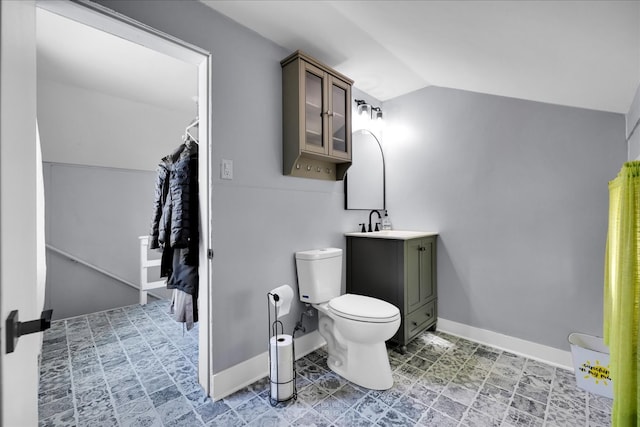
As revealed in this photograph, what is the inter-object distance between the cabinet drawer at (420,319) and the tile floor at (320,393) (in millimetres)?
142

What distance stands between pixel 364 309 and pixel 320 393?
552mm

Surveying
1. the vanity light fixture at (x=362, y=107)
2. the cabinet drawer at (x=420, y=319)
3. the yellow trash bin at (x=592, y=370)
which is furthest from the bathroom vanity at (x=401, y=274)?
the vanity light fixture at (x=362, y=107)

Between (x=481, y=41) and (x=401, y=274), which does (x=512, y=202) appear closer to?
(x=401, y=274)

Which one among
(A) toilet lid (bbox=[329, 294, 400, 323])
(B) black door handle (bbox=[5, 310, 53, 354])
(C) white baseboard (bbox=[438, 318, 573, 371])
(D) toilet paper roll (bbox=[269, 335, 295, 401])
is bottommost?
(C) white baseboard (bbox=[438, 318, 573, 371])

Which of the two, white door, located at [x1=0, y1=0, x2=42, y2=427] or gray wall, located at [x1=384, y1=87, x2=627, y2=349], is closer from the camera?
white door, located at [x1=0, y1=0, x2=42, y2=427]

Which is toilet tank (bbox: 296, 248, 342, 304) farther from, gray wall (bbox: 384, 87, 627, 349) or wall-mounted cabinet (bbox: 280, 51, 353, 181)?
gray wall (bbox: 384, 87, 627, 349)

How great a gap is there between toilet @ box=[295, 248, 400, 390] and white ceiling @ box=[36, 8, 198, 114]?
2098 millimetres

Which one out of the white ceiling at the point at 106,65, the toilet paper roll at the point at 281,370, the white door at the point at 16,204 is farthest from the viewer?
the white ceiling at the point at 106,65

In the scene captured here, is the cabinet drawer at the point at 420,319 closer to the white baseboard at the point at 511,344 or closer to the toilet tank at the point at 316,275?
the white baseboard at the point at 511,344

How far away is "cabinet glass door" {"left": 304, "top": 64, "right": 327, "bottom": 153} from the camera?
197cm

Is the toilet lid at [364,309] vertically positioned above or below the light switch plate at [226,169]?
below

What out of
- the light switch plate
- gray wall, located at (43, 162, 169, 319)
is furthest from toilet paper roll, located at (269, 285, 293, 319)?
gray wall, located at (43, 162, 169, 319)

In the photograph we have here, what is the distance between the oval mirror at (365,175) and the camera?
2573 millimetres

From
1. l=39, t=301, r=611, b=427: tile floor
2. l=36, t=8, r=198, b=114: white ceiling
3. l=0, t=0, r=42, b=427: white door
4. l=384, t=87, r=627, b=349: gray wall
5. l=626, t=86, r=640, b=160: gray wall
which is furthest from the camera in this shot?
l=36, t=8, r=198, b=114: white ceiling
